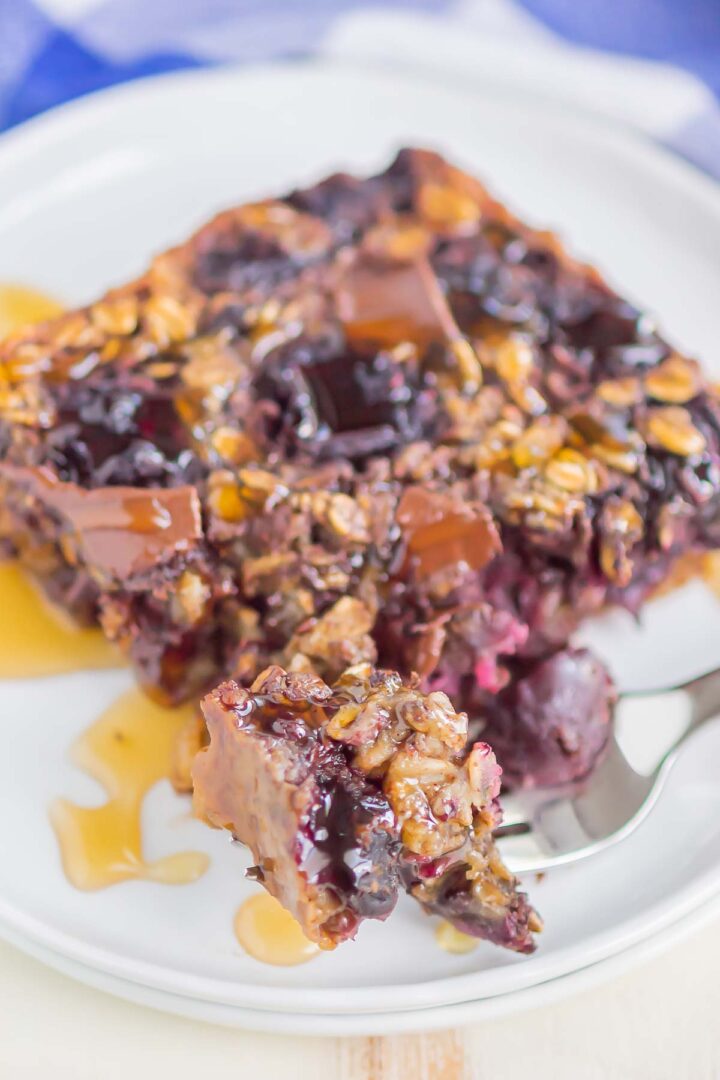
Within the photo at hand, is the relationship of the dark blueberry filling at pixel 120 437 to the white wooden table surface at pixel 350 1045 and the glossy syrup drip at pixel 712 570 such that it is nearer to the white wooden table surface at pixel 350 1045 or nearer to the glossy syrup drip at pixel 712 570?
the white wooden table surface at pixel 350 1045

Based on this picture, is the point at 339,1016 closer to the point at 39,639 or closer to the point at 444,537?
the point at 444,537

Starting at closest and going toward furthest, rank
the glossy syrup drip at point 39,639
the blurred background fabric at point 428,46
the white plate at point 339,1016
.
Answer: the white plate at point 339,1016 < the glossy syrup drip at point 39,639 < the blurred background fabric at point 428,46

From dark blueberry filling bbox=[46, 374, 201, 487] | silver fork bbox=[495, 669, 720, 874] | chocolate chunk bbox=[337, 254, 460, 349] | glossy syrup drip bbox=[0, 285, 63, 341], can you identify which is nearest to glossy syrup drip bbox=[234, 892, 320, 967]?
silver fork bbox=[495, 669, 720, 874]

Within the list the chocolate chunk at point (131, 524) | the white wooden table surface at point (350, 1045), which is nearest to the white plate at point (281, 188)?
the white wooden table surface at point (350, 1045)

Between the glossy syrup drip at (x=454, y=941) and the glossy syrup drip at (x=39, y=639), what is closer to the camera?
the glossy syrup drip at (x=454, y=941)

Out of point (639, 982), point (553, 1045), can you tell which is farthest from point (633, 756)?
point (553, 1045)

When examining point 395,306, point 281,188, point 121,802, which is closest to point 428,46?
point 281,188

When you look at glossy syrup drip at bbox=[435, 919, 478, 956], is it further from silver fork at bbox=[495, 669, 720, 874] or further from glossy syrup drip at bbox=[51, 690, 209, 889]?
glossy syrup drip at bbox=[51, 690, 209, 889]

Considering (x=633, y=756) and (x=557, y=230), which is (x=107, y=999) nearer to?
(x=633, y=756)
